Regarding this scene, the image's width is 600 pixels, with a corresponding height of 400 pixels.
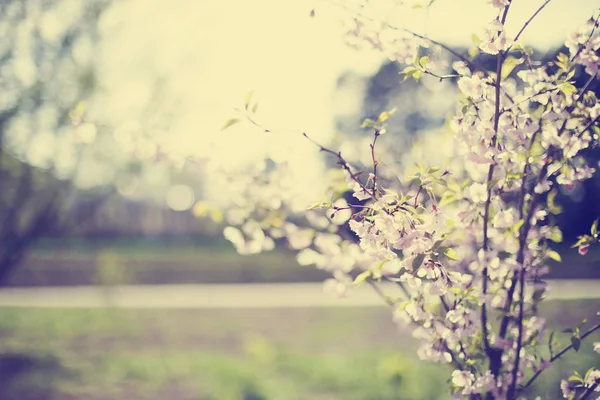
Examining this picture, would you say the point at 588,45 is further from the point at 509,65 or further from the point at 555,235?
the point at 555,235

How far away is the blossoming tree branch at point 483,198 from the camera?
5.57ft

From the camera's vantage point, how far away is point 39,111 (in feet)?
14.5

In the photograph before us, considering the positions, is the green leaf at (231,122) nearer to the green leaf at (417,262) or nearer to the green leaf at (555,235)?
the green leaf at (417,262)

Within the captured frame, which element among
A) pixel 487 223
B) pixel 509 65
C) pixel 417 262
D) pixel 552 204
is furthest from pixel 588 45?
pixel 417 262

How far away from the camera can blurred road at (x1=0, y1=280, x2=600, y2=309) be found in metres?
10.7

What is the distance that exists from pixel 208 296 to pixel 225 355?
6554mm

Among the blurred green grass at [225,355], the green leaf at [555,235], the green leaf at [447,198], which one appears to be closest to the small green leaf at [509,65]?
the green leaf at [447,198]

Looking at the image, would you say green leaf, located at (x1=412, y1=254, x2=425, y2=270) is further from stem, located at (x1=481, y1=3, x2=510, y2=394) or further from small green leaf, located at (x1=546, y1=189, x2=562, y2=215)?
small green leaf, located at (x1=546, y1=189, x2=562, y2=215)

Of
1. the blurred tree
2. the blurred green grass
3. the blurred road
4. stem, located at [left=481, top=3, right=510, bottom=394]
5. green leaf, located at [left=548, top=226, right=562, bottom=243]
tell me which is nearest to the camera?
stem, located at [left=481, top=3, right=510, bottom=394]

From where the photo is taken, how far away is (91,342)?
7.07 m

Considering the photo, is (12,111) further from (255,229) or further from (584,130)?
(584,130)

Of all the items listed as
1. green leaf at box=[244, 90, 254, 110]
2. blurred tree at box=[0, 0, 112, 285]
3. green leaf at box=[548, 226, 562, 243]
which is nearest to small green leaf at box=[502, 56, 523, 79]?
green leaf at box=[548, 226, 562, 243]

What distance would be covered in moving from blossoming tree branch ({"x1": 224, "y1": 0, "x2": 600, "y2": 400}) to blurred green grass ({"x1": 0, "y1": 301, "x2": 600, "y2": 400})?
82 cm

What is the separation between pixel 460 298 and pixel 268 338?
236 inches
